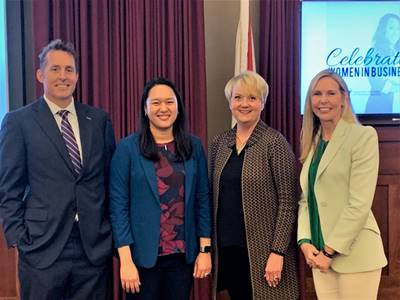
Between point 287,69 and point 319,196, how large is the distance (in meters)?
1.41

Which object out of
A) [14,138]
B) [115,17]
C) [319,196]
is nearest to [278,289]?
[319,196]

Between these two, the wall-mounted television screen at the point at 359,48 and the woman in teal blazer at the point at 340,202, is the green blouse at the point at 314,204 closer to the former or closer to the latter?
the woman in teal blazer at the point at 340,202

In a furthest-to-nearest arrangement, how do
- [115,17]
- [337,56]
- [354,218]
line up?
1. [337,56]
2. [115,17]
3. [354,218]

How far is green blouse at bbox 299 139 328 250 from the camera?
211 centimetres

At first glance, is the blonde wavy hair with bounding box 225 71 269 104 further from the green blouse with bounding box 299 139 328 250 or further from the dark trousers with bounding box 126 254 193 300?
the dark trousers with bounding box 126 254 193 300

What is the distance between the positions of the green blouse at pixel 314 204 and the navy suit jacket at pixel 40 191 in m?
0.92

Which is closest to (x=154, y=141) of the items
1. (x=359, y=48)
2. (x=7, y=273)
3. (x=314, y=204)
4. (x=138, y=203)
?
(x=138, y=203)

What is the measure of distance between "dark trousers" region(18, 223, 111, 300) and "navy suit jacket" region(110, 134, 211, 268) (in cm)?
17

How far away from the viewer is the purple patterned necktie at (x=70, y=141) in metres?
2.05

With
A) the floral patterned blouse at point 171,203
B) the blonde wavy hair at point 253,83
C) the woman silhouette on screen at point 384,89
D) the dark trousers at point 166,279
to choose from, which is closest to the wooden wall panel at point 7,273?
the dark trousers at point 166,279

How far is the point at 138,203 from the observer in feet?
6.66

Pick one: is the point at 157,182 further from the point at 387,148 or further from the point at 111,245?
the point at 387,148

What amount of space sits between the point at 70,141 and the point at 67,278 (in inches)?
22.3

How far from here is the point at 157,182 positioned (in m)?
2.02
